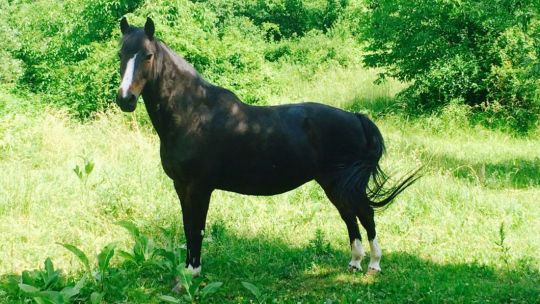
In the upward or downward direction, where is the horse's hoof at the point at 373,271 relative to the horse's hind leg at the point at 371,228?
downward

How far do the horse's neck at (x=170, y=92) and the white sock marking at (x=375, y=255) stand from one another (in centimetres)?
194

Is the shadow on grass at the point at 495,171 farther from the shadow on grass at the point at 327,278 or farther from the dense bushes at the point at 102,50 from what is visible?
the dense bushes at the point at 102,50

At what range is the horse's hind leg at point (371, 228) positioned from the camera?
441cm

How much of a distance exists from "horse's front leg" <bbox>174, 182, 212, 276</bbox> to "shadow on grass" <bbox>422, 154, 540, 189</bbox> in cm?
421

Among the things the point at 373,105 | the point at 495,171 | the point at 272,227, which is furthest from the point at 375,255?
the point at 373,105

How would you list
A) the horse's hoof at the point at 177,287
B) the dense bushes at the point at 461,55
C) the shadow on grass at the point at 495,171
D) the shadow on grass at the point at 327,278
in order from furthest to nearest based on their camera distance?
1. the dense bushes at the point at 461,55
2. the shadow on grass at the point at 495,171
3. the horse's hoof at the point at 177,287
4. the shadow on grass at the point at 327,278

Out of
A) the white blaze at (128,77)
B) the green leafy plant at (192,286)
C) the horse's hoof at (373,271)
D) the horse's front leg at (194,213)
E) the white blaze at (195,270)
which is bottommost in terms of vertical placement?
the horse's hoof at (373,271)

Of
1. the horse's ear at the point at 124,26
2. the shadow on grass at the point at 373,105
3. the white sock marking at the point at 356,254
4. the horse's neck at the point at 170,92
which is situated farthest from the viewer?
the shadow on grass at the point at 373,105

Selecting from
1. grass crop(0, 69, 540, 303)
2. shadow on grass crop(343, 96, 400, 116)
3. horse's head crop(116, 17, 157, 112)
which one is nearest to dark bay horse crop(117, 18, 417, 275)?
horse's head crop(116, 17, 157, 112)

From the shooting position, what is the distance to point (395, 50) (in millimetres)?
12242

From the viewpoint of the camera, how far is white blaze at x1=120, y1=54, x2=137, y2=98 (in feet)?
11.5

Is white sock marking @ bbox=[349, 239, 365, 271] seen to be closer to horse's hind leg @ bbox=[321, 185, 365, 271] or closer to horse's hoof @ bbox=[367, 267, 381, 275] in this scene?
horse's hind leg @ bbox=[321, 185, 365, 271]

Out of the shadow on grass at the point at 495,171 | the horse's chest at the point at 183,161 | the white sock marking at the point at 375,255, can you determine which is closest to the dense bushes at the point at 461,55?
the shadow on grass at the point at 495,171

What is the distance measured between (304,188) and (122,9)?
26.1 feet
